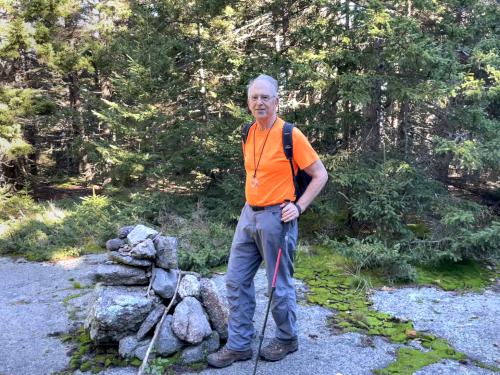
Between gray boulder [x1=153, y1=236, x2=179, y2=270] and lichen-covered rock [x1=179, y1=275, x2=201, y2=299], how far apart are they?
242 millimetres

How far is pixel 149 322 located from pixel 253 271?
47.4 inches

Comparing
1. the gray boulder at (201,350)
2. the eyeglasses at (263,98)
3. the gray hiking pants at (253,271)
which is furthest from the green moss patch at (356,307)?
the eyeglasses at (263,98)

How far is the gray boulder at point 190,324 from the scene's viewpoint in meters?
4.07

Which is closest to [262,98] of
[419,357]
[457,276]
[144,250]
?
[144,250]

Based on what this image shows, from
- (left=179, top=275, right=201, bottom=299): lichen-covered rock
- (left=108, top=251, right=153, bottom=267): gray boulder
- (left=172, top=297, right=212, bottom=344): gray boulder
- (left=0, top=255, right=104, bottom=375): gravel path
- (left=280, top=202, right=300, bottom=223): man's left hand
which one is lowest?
(left=0, top=255, right=104, bottom=375): gravel path

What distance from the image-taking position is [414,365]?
3990 millimetres

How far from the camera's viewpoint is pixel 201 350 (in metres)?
4.10

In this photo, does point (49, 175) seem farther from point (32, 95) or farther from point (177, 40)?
point (177, 40)

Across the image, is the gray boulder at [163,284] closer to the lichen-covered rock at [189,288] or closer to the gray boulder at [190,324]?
the lichen-covered rock at [189,288]

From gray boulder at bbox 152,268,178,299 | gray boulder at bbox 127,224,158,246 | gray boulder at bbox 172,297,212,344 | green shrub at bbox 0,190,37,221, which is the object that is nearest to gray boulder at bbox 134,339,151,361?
gray boulder at bbox 172,297,212,344

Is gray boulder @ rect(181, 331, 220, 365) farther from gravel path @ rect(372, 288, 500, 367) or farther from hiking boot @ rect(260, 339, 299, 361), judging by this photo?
gravel path @ rect(372, 288, 500, 367)

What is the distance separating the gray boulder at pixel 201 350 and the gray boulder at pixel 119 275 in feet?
3.04

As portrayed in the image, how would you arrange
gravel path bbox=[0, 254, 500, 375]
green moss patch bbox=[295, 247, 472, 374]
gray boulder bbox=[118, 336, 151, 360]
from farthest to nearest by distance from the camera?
green moss patch bbox=[295, 247, 472, 374] → gray boulder bbox=[118, 336, 151, 360] → gravel path bbox=[0, 254, 500, 375]

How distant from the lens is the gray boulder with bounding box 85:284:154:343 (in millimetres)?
4086
